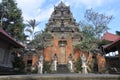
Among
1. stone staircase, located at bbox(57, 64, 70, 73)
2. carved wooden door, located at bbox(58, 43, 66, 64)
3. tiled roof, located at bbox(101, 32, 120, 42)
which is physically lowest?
stone staircase, located at bbox(57, 64, 70, 73)

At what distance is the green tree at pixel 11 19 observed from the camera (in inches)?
1236

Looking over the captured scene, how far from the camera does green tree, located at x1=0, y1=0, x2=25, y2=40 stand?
31.4 m

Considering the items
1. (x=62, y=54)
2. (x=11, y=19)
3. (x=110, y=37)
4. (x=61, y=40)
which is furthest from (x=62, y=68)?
(x=110, y=37)

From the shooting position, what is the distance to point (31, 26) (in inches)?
1697

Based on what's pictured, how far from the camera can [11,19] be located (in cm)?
3203

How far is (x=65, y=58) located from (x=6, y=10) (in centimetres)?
1241

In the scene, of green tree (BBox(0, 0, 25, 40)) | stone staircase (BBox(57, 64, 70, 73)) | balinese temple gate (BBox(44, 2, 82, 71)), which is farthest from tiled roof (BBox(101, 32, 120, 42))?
green tree (BBox(0, 0, 25, 40))

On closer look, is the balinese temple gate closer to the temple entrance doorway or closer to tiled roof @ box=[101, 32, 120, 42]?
the temple entrance doorway

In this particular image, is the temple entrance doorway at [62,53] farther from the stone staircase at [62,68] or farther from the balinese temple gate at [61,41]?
the stone staircase at [62,68]

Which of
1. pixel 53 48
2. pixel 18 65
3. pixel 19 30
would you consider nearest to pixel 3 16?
pixel 19 30

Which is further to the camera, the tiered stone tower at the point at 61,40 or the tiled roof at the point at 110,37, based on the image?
the tiled roof at the point at 110,37

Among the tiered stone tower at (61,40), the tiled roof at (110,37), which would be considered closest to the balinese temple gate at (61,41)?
the tiered stone tower at (61,40)

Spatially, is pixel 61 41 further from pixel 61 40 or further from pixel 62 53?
pixel 62 53

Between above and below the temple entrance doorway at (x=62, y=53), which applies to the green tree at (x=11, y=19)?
above
